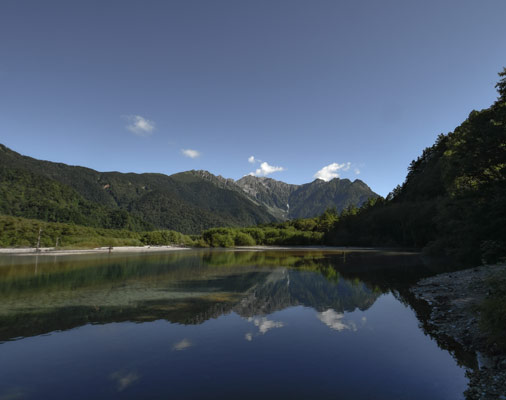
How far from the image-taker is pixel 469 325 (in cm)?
1423

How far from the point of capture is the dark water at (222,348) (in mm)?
9547

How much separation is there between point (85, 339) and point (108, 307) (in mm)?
7291

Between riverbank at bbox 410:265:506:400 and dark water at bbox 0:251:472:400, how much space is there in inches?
27.6

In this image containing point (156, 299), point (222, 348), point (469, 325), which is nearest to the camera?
point (222, 348)

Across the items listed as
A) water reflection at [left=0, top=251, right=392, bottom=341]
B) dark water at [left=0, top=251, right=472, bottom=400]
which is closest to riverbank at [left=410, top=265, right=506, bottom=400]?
dark water at [left=0, top=251, right=472, bottom=400]

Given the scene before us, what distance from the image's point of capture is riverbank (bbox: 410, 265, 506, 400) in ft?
28.7

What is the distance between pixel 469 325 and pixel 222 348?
39.5 ft

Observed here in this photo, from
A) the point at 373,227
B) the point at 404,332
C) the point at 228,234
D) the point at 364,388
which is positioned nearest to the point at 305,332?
the point at 404,332

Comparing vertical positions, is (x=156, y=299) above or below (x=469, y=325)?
below

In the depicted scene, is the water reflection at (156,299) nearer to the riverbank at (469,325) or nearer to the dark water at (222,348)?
the dark water at (222,348)

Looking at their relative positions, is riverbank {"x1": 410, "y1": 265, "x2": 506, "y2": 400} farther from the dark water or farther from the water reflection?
the water reflection

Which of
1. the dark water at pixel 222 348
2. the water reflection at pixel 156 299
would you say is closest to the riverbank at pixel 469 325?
the dark water at pixel 222 348

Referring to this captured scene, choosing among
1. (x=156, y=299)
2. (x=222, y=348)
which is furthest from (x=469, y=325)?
(x=156, y=299)

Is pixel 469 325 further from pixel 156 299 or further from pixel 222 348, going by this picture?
pixel 156 299
